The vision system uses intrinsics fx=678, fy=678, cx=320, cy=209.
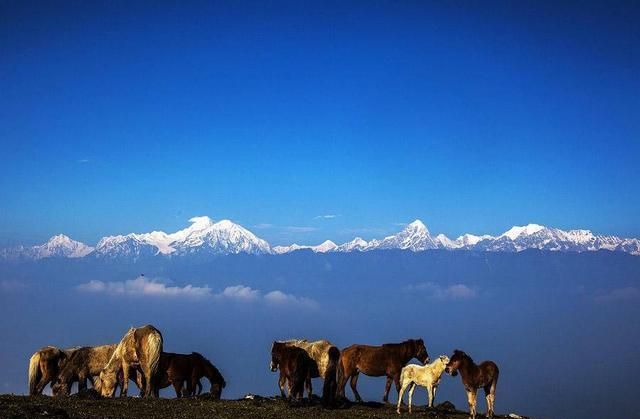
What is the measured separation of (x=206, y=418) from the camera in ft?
93.8

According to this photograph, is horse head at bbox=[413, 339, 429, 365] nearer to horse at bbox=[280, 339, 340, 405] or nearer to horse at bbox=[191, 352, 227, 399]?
horse at bbox=[280, 339, 340, 405]

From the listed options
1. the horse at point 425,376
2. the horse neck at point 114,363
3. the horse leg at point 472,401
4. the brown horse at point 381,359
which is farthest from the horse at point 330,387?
the horse neck at point 114,363

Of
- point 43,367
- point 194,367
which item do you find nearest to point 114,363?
point 194,367

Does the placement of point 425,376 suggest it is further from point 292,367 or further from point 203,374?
point 203,374

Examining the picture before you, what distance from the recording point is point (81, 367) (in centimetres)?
4028

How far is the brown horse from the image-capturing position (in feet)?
124

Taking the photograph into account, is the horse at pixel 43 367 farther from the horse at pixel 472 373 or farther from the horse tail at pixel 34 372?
the horse at pixel 472 373

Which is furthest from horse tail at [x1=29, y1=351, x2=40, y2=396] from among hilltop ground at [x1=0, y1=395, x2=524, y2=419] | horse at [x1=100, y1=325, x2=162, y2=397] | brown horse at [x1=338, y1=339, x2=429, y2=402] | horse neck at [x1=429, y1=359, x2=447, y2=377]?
horse neck at [x1=429, y1=359, x2=447, y2=377]

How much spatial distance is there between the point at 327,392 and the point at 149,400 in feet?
28.6

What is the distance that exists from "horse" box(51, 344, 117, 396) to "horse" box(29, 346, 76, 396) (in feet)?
1.51

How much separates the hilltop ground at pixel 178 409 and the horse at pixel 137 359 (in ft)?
11.7

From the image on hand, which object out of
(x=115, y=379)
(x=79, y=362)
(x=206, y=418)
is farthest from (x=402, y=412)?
(x=79, y=362)

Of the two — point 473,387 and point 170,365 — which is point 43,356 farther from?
point 473,387

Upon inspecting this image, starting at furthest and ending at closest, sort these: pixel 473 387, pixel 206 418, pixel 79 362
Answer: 1. pixel 79 362
2. pixel 473 387
3. pixel 206 418
